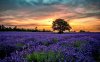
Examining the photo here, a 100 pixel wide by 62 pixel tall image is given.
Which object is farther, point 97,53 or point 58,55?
point 97,53

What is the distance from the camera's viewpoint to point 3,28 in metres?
52.2

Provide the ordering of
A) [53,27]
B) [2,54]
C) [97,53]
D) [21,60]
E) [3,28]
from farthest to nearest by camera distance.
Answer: [3,28] < [53,27] < [97,53] < [2,54] < [21,60]

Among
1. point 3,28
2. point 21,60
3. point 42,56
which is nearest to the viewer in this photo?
point 21,60

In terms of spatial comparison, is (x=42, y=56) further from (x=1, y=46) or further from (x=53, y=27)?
(x=53, y=27)

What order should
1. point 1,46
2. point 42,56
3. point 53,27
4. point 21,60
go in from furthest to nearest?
point 53,27
point 1,46
point 42,56
point 21,60

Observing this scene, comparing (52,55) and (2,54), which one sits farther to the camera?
(2,54)

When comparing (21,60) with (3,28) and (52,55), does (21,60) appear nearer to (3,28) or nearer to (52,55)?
(52,55)

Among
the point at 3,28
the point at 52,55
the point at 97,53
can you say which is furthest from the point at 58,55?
the point at 3,28

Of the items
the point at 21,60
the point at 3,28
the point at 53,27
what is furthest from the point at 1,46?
the point at 3,28

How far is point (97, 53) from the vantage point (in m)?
9.45

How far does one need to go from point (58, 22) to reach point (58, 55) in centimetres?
3800

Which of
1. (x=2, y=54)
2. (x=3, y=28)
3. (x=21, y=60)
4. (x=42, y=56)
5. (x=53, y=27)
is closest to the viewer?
(x=21, y=60)

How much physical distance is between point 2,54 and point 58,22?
3593 centimetres

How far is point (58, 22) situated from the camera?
1709 inches
